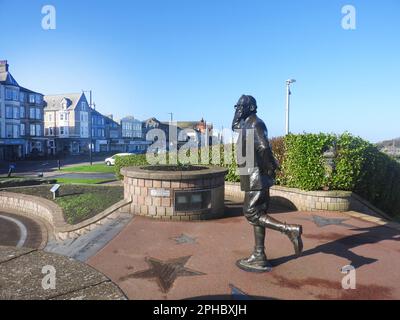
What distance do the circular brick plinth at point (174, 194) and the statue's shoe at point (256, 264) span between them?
142 inches

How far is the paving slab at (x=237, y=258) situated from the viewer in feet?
14.5

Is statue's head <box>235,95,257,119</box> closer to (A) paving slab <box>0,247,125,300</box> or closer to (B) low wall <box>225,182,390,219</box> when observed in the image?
(A) paving slab <box>0,247,125,300</box>

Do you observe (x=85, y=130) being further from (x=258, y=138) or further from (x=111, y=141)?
(x=258, y=138)

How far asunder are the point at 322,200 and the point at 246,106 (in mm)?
5868

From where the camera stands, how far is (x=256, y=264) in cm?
524

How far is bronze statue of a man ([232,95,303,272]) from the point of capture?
512 centimetres

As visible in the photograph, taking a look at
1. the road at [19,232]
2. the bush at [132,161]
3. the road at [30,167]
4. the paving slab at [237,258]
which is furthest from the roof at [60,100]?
the paving slab at [237,258]

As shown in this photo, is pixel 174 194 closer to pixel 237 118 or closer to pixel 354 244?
pixel 237 118

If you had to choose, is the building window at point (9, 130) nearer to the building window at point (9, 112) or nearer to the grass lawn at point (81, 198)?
the building window at point (9, 112)

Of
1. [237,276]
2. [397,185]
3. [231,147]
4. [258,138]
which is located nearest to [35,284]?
[237,276]

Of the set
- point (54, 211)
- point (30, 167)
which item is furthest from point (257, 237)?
point (30, 167)

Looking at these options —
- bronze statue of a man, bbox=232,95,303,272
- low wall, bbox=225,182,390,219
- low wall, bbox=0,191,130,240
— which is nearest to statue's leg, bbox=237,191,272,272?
bronze statue of a man, bbox=232,95,303,272

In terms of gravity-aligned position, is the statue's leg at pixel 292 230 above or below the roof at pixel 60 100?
below

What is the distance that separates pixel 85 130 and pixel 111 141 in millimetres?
9897
